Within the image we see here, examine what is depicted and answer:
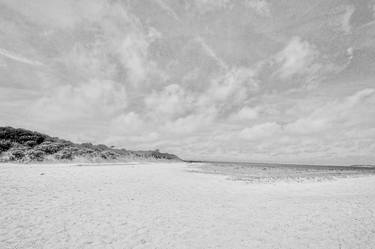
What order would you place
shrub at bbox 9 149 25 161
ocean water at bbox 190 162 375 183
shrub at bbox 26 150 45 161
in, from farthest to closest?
shrub at bbox 26 150 45 161, shrub at bbox 9 149 25 161, ocean water at bbox 190 162 375 183

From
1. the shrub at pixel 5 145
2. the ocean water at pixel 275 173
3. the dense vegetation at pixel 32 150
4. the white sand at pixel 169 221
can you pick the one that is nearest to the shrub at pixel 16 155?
the dense vegetation at pixel 32 150

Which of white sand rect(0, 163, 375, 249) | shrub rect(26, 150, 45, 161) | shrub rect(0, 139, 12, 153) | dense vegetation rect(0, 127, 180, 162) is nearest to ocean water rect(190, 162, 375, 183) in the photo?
white sand rect(0, 163, 375, 249)

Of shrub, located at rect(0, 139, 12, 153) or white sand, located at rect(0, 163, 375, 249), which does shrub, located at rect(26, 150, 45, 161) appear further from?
white sand, located at rect(0, 163, 375, 249)

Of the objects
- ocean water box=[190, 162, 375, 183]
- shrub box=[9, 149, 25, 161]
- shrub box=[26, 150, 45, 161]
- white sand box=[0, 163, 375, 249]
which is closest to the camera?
white sand box=[0, 163, 375, 249]

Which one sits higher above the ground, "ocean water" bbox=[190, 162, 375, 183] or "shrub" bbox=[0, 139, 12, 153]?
"shrub" bbox=[0, 139, 12, 153]

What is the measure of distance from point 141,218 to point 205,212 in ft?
10.9

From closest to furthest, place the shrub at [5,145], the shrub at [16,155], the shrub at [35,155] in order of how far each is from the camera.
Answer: the shrub at [16,155] → the shrub at [35,155] → the shrub at [5,145]

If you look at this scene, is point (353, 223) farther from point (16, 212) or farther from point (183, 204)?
point (16, 212)

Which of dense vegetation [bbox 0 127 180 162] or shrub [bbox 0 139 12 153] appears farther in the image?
shrub [bbox 0 139 12 153]

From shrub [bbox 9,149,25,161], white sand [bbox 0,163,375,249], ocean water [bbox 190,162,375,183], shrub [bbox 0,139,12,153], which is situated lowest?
white sand [bbox 0,163,375,249]

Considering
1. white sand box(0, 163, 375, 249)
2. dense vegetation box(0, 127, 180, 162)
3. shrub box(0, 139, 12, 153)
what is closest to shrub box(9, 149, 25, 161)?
dense vegetation box(0, 127, 180, 162)

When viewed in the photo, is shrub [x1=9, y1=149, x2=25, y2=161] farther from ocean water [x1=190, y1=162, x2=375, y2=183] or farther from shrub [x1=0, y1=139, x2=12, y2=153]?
ocean water [x1=190, y1=162, x2=375, y2=183]

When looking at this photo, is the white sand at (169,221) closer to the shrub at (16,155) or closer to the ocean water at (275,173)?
the ocean water at (275,173)

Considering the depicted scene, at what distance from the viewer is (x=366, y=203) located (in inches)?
548
